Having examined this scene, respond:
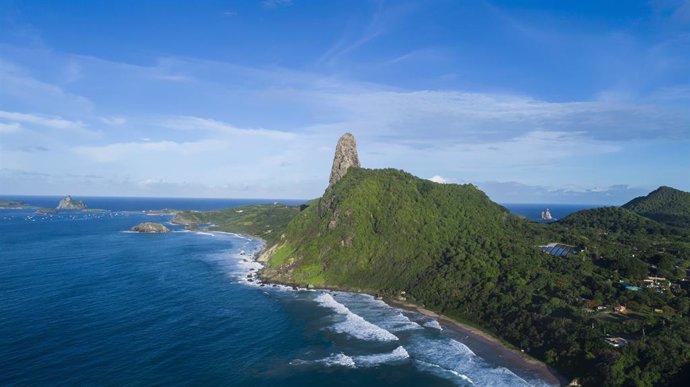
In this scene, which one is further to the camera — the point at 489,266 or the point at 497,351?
the point at 489,266

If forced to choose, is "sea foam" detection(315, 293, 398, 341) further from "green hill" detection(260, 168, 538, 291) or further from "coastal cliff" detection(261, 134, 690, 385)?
"green hill" detection(260, 168, 538, 291)

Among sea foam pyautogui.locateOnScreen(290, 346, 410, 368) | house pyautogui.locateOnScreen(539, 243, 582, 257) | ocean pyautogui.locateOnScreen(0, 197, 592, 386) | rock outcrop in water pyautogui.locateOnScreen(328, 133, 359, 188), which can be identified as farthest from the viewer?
rock outcrop in water pyautogui.locateOnScreen(328, 133, 359, 188)

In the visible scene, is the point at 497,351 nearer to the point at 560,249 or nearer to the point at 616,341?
the point at 616,341

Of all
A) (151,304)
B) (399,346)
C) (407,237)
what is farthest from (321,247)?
(399,346)

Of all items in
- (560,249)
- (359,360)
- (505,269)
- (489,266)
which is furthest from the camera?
(560,249)

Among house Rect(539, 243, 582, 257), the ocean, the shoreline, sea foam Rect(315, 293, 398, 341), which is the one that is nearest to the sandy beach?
the shoreline

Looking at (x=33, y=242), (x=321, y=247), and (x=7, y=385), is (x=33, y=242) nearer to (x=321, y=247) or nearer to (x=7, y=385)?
(x=321, y=247)

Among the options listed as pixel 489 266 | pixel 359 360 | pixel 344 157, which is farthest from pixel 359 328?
pixel 344 157

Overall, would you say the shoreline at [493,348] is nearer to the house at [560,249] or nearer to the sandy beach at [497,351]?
the sandy beach at [497,351]
